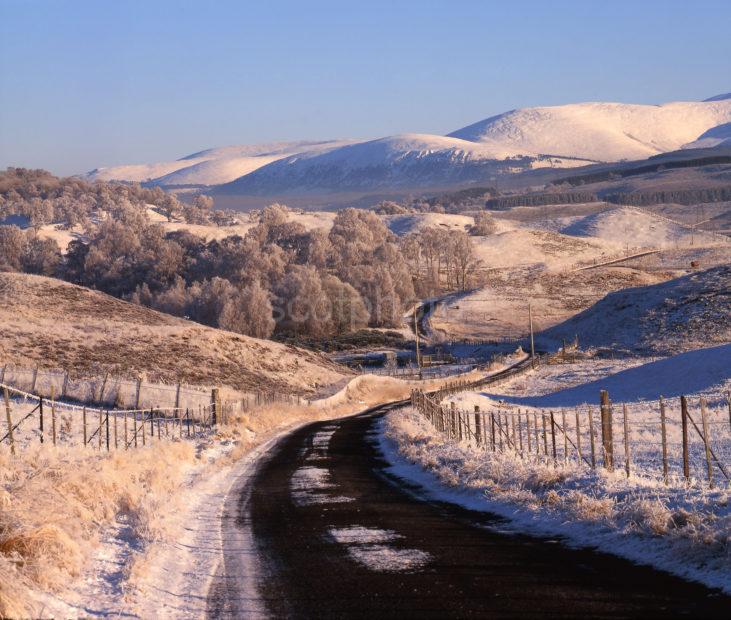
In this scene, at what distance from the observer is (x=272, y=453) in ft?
94.2

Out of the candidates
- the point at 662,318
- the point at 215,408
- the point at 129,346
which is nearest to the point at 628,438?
the point at 215,408

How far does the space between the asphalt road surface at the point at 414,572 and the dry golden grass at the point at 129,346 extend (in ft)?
133

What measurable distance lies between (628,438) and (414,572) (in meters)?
17.8

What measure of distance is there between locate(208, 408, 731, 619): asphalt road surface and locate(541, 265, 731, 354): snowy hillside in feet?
258

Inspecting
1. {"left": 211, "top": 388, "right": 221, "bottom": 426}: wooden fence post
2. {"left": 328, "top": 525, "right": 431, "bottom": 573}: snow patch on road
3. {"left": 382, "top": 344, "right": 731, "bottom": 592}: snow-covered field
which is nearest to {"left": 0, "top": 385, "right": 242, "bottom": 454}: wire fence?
{"left": 211, "top": 388, "right": 221, "bottom": 426}: wooden fence post

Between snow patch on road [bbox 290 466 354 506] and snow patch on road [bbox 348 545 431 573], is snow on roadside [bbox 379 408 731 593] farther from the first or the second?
snow patch on road [bbox 348 545 431 573]

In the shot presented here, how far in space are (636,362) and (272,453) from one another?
58.3 meters

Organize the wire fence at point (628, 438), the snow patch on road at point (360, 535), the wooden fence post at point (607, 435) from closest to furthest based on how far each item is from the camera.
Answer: the snow patch on road at point (360, 535), the wire fence at point (628, 438), the wooden fence post at point (607, 435)

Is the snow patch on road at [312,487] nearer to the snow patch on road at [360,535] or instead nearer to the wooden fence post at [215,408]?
the snow patch on road at [360,535]

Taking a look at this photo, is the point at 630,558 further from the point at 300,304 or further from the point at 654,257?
the point at 654,257

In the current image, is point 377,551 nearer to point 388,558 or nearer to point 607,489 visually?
point 388,558

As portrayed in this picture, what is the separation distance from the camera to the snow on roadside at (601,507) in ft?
33.7

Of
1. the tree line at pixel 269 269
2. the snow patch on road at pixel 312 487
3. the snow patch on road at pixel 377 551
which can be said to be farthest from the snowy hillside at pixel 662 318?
the snow patch on road at pixel 377 551

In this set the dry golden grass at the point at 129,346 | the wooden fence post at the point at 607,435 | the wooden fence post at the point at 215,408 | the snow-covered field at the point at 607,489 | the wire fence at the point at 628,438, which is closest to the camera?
the snow-covered field at the point at 607,489
